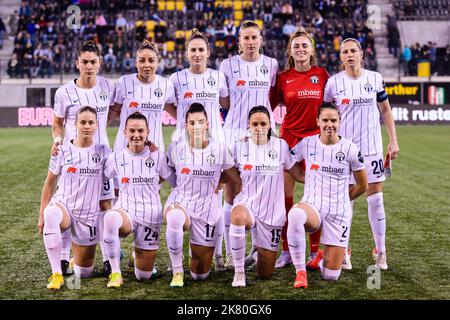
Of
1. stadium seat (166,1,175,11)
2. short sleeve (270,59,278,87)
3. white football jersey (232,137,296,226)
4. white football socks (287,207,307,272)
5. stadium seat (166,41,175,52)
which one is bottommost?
white football socks (287,207,307,272)

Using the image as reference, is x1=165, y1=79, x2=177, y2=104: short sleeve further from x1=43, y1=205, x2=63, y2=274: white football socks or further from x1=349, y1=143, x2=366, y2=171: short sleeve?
x1=349, y1=143, x2=366, y2=171: short sleeve

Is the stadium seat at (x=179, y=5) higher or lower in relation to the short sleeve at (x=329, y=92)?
higher

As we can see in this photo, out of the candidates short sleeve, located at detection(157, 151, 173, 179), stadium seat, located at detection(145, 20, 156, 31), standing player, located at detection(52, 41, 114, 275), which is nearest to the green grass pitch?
standing player, located at detection(52, 41, 114, 275)

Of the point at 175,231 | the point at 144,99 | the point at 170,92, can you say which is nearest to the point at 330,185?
the point at 175,231

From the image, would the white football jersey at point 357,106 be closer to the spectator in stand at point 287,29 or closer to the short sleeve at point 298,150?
the short sleeve at point 298,150

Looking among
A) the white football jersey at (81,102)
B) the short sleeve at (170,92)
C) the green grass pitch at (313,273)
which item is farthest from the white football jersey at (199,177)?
the white football jersey at (81,102)

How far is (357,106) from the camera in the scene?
6.13 metres

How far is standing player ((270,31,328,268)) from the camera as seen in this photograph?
6172mm

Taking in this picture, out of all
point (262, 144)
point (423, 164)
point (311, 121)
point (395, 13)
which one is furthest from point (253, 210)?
point (395, 13)

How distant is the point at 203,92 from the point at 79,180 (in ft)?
A: 4.36

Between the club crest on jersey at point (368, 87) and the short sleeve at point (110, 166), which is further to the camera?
the club crest on jersey at point (368, 87)

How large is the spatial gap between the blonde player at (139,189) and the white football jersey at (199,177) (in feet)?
0.50

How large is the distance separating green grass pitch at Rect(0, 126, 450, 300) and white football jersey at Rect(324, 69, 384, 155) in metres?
1.08

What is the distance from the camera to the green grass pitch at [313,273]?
520cm
